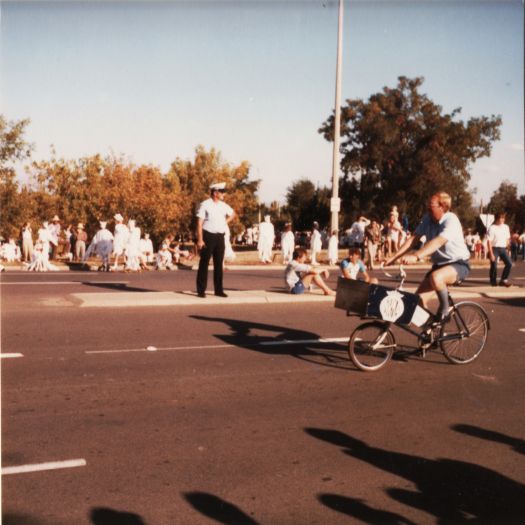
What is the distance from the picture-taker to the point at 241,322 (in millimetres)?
10602

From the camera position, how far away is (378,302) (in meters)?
7.32

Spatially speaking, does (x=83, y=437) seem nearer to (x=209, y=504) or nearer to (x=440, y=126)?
(x=209, y=504)

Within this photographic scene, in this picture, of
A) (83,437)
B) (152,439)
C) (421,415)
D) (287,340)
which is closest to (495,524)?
(421,415)

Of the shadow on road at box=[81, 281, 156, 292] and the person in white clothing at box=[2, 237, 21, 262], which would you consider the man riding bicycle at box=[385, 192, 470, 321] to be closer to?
the shadow on road at box=[81, 281, 156, 292]

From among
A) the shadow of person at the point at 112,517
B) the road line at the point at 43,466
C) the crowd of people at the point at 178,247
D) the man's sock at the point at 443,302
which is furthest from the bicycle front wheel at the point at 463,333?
the crowd of people at the point at 178,247

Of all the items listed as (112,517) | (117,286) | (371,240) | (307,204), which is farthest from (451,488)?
(307,204)

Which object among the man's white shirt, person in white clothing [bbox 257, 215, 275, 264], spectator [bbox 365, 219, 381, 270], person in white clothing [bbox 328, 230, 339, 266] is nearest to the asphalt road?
the man's white shirt

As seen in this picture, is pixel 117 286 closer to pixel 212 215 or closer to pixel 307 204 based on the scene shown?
pixel 212 215

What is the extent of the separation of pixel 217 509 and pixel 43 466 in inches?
50.1

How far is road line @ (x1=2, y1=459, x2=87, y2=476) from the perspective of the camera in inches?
175

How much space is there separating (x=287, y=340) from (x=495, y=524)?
546 centimetres

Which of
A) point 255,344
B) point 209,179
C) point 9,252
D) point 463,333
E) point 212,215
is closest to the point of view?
point 463,333

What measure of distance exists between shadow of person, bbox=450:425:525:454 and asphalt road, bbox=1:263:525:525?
2 centimetres

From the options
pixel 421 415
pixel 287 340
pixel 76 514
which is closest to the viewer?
pixel 76 514
